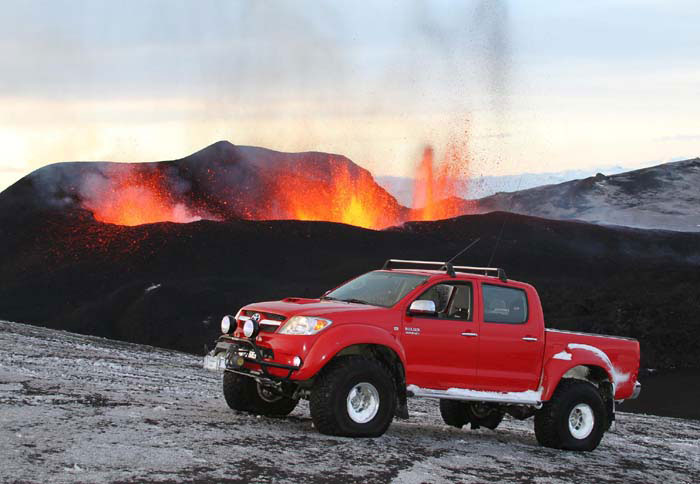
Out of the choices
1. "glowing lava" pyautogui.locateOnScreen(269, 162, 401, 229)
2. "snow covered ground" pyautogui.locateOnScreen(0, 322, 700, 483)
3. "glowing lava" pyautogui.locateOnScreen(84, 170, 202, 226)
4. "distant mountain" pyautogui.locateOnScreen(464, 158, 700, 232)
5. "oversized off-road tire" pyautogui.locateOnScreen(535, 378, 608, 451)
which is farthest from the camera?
"distant mountain" pyautogui.locateOnScreen(464, 158, 700, 232)

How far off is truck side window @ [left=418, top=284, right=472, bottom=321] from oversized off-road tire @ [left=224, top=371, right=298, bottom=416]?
7.80 feet

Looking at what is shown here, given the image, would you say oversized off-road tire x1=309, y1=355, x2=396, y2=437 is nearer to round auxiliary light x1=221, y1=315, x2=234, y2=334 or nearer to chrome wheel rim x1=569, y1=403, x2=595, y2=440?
round auxiliary light x1=221, y1=315, x2=234, y2=334

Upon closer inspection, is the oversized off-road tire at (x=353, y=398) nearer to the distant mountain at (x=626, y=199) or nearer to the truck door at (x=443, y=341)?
the truck door at (x=443, y=341)

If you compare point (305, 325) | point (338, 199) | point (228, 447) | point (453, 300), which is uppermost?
point (338, 199)

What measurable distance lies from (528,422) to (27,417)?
1029 centimetres

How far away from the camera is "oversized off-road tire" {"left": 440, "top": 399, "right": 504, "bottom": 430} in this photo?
1474 centimetres

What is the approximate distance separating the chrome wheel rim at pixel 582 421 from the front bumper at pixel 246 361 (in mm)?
4220

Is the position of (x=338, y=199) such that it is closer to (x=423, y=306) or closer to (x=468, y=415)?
(x=468, y=415)

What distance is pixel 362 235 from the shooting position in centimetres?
6875

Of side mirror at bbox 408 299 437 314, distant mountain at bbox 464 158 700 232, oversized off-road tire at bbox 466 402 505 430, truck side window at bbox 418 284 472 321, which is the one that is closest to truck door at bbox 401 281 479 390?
truck side window at bbox 418 284 472 321

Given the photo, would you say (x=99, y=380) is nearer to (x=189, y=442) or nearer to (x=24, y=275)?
(x=189, y=442)

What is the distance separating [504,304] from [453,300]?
0.71m

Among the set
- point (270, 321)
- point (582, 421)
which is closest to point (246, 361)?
point (270, 321)

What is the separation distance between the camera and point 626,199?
116m
